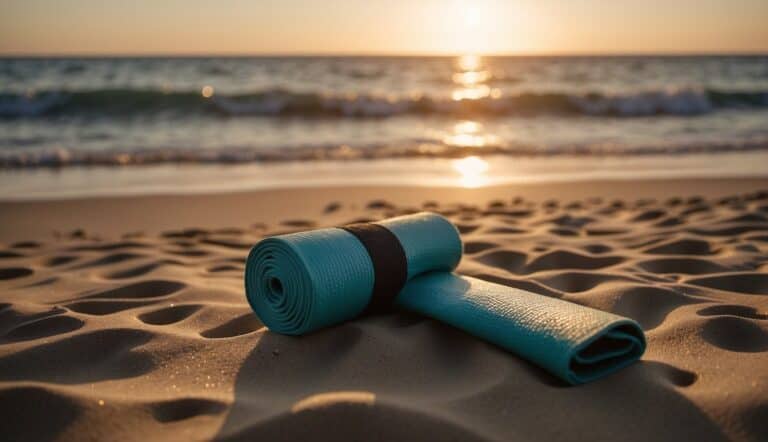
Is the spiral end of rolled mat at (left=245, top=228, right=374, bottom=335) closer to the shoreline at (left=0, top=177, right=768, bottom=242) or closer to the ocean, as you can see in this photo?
the shoreline at (left=0, top=177, right=768, bottom=242)

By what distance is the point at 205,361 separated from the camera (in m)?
2.01

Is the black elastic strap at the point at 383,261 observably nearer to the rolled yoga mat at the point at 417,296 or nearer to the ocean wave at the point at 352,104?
the rolled yoga mat at the point at 417,296

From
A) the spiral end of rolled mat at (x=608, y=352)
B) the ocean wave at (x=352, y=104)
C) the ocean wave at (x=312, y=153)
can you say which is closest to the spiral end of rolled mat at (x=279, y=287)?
the spiral end of rolled mat at (x=608, y=352)

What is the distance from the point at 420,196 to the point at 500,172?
1647 mm

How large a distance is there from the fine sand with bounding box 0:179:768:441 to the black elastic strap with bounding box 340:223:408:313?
0.33 feet

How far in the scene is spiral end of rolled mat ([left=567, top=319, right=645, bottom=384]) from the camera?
1.76 m

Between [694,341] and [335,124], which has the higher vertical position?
[335,124]

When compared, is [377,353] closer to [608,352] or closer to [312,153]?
[608,352]

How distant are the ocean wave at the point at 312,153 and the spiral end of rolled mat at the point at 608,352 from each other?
6428 mm

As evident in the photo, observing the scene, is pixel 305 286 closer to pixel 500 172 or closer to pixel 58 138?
pixel 500 172

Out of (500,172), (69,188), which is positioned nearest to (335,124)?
(500,172)

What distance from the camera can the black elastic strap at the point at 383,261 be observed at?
2203mm

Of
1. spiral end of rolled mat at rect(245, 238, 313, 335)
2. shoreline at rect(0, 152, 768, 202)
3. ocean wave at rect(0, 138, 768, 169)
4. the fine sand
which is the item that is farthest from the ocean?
spiral end of rolled mat at rect(245, 238, 313, 335)

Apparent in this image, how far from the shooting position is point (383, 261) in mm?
2215
